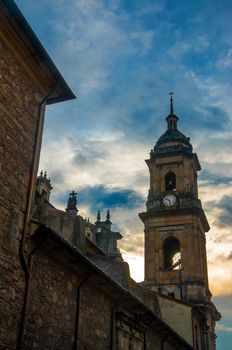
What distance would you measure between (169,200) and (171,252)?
14.7 ft

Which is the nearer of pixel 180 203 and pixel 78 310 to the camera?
pixel 78 310

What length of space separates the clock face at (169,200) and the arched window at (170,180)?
156cm

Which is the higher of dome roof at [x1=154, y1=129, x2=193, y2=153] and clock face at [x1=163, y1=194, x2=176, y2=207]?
dome roof at [x1=154, y1=129, x2=193, y2=153]

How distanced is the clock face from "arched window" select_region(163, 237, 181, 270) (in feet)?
9.67

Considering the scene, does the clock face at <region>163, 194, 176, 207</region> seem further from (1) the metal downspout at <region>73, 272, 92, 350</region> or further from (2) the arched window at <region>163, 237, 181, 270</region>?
(1) the metal downspout at <region>73, 272, 92, 350</region>

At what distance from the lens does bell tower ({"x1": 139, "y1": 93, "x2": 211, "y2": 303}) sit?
39.3 meters

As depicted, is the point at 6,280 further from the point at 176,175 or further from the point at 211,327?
the point at 176,175

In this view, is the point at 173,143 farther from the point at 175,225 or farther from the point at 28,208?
the point at 28,208

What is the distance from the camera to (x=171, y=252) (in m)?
42.8

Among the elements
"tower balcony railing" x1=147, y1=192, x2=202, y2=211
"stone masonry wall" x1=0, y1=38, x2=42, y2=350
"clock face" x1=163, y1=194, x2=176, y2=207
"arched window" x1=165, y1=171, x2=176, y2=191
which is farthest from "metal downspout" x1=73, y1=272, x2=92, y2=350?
"arched window" x1=165, y1=171, x2=176, y2=191

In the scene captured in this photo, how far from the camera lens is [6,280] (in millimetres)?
9617

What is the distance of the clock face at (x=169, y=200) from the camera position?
4233 centimetres

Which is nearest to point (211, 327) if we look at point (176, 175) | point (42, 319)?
point (176, 175)

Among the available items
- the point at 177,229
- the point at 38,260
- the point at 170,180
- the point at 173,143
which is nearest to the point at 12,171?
the point at 38,260
